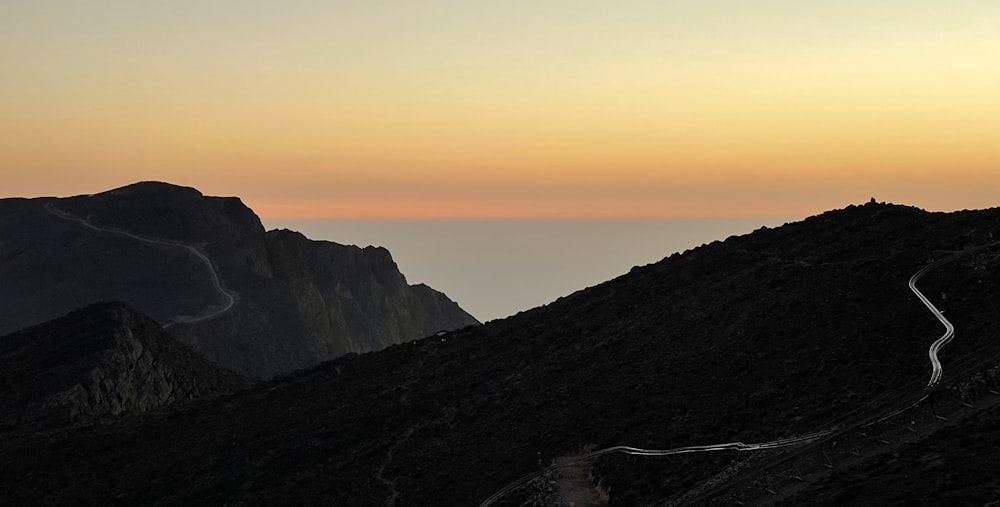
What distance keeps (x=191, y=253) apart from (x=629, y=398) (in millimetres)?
116550

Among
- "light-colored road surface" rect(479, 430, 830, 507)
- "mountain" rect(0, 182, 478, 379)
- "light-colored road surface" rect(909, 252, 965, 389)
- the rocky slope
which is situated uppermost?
"mountain" rect(0, 182, 478, 379)

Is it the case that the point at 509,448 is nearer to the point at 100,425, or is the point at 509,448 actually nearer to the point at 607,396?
the point at 607,396

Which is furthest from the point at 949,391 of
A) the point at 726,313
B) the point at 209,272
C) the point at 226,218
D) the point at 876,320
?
the point at 226,218

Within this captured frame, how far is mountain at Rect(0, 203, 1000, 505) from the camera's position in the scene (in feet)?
121

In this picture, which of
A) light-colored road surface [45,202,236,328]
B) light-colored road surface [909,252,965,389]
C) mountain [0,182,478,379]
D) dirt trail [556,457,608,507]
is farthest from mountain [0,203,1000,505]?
mountain [0,182,478,379]

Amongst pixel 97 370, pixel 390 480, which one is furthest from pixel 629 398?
pixel 97 370

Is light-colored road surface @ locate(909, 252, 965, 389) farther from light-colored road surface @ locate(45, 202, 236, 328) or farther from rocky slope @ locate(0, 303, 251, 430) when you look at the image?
light-colored road surface @ locate(45, 202, 236, 328)

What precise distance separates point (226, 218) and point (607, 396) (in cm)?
13457

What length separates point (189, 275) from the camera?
14125 centimetres

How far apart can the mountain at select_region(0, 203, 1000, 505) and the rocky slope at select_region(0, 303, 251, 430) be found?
675 centimetres

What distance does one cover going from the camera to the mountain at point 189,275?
129375mm

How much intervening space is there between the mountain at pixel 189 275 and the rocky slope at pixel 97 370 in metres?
28.7

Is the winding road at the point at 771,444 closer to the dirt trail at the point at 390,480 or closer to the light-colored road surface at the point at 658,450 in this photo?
the light-colored road surface at the point at 658,450

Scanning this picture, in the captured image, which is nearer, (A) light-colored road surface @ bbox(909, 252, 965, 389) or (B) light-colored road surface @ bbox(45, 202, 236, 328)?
(A) light-colored road surface @ bbox(909, 252, 965, 389)
